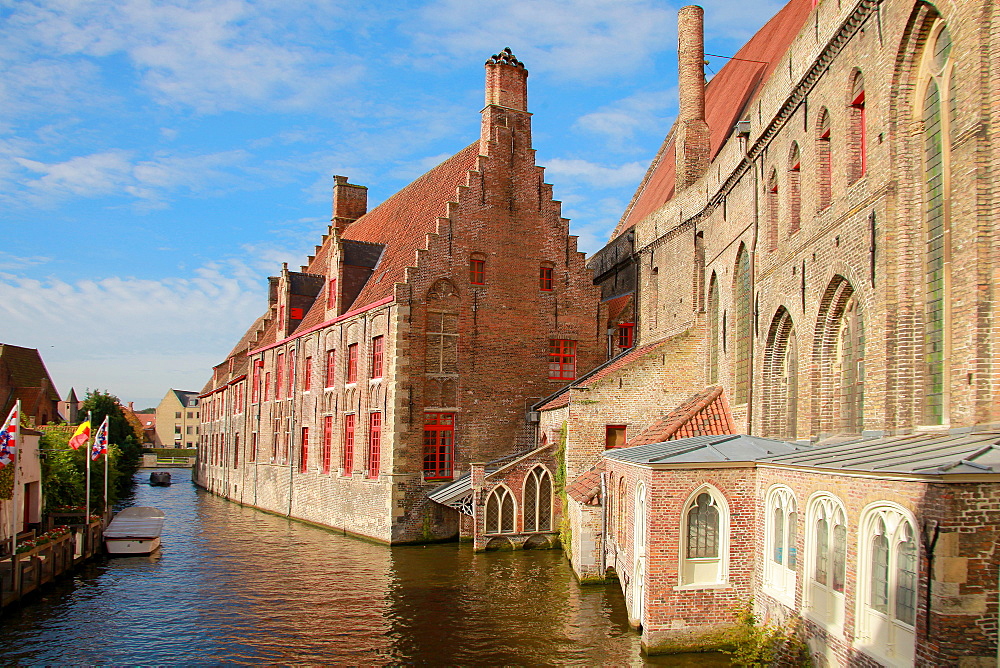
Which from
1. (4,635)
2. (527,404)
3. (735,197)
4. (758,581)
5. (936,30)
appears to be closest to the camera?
(936,30)

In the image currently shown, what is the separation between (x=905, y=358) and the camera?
9.66 meters

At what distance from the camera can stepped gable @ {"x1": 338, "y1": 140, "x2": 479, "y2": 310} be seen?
26516 millimetres

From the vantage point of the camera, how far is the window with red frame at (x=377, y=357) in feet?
82.7

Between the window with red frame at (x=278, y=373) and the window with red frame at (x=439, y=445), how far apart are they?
12.2m

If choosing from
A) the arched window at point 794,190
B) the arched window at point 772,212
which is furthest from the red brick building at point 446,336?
the arched window at point 794,190

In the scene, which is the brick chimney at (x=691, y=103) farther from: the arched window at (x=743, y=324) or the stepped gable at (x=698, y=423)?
the stepped gable at (x=698, y=423)

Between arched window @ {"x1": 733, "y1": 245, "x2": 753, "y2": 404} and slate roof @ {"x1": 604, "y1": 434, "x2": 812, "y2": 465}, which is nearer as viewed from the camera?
slate roof @ {"x1": 604, "y1": 434, "x2": 812, "y2": 465}

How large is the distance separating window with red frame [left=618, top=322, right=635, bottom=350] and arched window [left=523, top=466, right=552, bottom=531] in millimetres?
6938

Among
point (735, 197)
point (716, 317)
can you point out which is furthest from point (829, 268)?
point (716, 317)

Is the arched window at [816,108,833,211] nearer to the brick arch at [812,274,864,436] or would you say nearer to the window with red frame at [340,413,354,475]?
the brick arch at [812,274,864,436]

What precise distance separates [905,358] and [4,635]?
14401 millimetres

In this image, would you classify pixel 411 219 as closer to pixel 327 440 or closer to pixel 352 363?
pixel 352 363

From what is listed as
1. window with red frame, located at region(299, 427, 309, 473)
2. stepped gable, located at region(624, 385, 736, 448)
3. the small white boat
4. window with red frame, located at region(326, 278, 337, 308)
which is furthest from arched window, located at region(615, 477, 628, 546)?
window with red frame, located at region(299, 427, 309, 473)

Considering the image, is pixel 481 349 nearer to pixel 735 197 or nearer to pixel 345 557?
pixel 345 557
